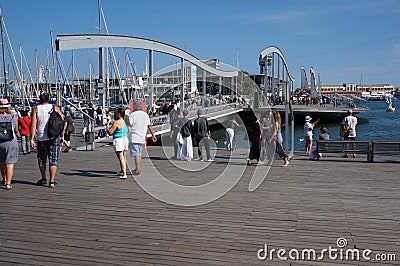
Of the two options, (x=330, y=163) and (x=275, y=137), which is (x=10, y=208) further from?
(x=330, y=163)

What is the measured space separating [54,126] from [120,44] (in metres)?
13.2

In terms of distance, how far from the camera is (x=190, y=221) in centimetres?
682

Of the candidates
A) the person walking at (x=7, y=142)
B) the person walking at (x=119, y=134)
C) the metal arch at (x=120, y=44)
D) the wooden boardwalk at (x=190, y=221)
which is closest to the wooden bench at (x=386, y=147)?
the wooden boardwalk at (x=190, y=221)

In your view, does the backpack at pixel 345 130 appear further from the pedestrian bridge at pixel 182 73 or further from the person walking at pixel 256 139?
the person walking at pixel 256 139

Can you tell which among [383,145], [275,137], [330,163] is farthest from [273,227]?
[383,145]

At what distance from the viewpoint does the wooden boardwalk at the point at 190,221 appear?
537 cm

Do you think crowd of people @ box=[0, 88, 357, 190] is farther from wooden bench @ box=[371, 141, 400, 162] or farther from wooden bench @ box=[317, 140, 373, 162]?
wooden bench @ box=[371, 141, 400, 162]

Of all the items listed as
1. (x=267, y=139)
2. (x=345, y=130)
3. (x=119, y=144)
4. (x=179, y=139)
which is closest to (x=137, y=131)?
(x=119, y=144)

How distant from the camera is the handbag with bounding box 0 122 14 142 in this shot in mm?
8719

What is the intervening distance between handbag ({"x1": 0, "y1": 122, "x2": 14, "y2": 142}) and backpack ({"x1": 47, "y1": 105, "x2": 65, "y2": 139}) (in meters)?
0.72

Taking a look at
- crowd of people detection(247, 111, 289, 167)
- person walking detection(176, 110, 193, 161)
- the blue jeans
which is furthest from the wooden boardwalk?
the blue jeans

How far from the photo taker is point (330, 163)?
13.9m

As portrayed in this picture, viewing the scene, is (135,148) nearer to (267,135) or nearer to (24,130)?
(267,135)

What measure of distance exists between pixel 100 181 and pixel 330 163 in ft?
23.9
